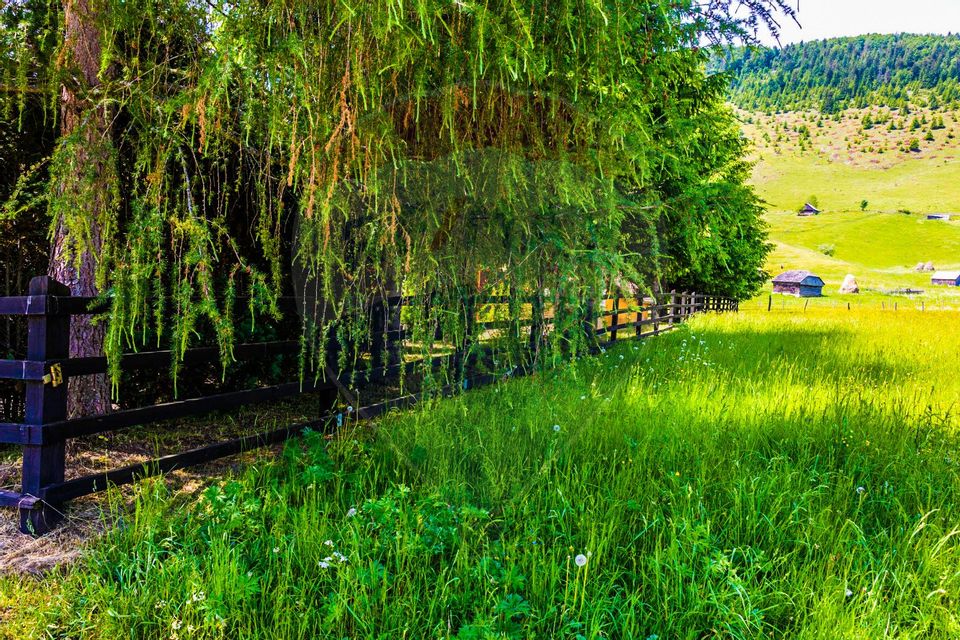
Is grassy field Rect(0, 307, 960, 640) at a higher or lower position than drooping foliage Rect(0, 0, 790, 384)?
lower

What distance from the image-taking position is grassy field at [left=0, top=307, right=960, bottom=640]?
2100 mm

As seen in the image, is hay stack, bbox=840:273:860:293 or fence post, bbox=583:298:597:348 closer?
fence post, bbox=583:298:597:348

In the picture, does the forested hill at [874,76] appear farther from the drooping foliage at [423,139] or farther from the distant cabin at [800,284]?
the drooping foliage at [423,139]

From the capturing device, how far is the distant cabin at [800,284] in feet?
223

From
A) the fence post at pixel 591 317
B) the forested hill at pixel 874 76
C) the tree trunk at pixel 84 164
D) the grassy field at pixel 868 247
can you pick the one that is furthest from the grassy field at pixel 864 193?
the tree trunk at pixel 84 164

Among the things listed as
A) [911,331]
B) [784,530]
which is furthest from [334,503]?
[911,331]

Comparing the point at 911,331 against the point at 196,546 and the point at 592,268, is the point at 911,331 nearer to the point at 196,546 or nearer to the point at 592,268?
the point at 592,268

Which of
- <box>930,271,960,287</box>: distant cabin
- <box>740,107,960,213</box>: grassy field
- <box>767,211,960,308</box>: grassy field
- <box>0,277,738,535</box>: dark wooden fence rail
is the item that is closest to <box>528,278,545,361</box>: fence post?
<box>0,277,738,535</box>: dark wooden fence rail

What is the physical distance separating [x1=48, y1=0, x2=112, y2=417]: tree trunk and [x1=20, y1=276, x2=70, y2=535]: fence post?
33 centimetres

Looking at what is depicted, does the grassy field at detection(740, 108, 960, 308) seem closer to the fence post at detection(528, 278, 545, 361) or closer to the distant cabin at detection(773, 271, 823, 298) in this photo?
the distant cabin at detection(773, 271, 823, 298)

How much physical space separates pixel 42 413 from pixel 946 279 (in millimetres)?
85916

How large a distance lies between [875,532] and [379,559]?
2.41 meters

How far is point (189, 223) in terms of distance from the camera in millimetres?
2865

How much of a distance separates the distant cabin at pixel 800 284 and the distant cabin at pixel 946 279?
12569mm
